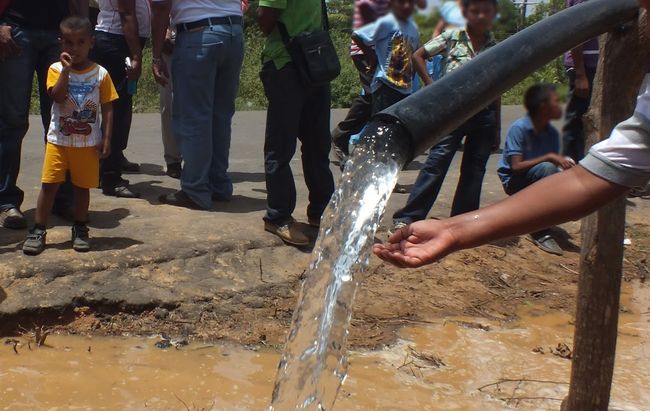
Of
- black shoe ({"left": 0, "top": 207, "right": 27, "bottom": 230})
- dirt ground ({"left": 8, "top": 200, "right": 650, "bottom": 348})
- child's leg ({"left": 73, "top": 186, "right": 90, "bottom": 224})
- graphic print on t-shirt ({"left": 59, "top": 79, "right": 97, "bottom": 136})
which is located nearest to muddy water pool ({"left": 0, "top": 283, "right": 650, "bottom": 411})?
dirt ground ({"left": 8, "top": 200, "right": 650, "bottom": 348})

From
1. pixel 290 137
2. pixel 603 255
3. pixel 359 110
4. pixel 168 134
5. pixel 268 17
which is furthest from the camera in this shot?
pixel 359 110

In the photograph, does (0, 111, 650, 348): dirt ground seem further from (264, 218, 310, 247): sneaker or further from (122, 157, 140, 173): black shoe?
(122, 157, 140, 173): black shoe

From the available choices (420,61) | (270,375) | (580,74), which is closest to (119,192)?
(420,61)

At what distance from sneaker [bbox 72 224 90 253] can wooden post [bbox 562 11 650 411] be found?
240 cm

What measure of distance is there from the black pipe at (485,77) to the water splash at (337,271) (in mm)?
53

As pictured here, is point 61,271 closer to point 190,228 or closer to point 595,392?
point 190,228

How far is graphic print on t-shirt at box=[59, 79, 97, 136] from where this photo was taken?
14.9 feet

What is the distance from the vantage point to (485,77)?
2.21 metres

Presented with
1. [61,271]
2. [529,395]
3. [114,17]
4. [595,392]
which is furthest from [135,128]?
[595,392]

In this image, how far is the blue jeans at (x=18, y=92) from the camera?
4.74 metres

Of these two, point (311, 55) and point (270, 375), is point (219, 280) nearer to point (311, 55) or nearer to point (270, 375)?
point (270, 375)

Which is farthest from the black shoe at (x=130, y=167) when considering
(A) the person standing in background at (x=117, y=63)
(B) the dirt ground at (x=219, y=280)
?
(A) the person standing in background at (x=117, y=63)

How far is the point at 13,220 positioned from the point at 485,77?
324 cm

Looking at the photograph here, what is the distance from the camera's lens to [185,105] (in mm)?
5195
